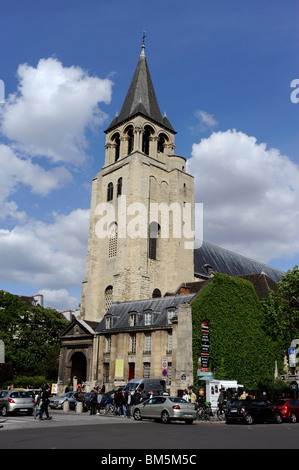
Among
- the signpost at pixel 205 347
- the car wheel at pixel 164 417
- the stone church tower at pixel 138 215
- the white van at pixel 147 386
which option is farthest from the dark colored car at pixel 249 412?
the stone church tower at pixel 138 215

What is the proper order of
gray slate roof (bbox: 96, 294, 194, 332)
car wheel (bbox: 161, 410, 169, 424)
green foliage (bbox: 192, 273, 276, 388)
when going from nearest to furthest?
car wheel (bbox: 161, 410, 169, 424) → green foliage (bbox: 192, 273, 276, 388) → gray slate roof (bbox: 96, 294, 194, 332)

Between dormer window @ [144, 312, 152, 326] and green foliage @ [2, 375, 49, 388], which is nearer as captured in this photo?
dormer window @ [144, 312, 152, 326]

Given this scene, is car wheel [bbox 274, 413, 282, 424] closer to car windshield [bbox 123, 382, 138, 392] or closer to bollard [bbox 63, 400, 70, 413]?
car windshield [bbox 123, 382, 138, 392]

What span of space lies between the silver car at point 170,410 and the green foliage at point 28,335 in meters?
31.9

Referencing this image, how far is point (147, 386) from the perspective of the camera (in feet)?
93.5

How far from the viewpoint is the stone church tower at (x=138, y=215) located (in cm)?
4775

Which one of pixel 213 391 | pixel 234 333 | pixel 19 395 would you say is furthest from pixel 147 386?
pixel 19 395

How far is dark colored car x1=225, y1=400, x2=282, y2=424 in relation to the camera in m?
19.6

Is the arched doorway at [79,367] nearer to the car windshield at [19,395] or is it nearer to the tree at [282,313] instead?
the tree at [282,313]

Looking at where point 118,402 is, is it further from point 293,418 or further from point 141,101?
point 141,101

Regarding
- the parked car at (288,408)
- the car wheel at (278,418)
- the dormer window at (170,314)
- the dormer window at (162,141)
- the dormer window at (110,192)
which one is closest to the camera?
the car wheel at (278,418)

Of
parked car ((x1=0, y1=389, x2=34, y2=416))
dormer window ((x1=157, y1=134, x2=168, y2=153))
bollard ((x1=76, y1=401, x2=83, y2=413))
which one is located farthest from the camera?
dormer window ((x1=157, y1=134, x2=168, y2=153))

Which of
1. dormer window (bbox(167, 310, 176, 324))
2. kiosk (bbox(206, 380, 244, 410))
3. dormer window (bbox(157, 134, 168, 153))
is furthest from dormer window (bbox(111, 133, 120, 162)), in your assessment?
kiosk (bbox(206, 380, 244, 410))

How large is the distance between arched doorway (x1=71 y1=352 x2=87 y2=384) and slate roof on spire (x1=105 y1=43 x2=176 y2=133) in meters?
29.4
